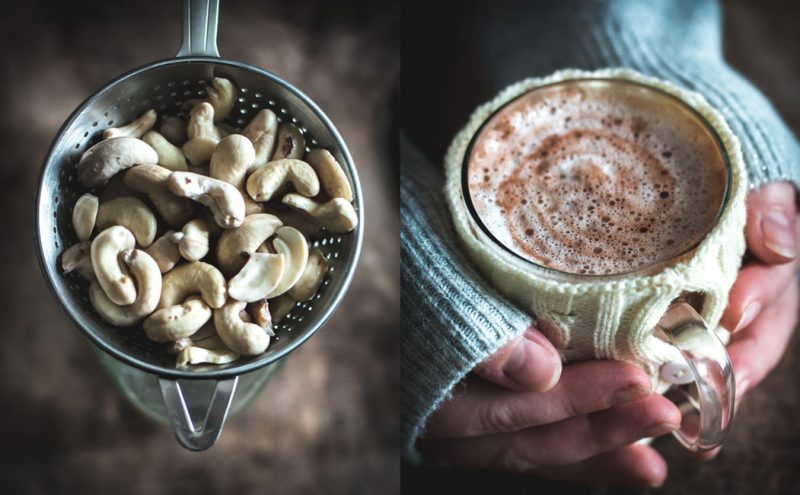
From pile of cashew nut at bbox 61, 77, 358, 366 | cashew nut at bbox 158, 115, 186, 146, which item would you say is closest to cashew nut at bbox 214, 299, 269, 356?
pile of cashew nut at bbox 61, 77, 358, 366

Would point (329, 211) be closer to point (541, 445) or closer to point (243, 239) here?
point (243, 239)

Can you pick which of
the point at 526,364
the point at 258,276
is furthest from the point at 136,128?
the point at 526,364

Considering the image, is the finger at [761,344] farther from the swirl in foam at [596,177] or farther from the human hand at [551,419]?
the swirl in foam at [596,177]

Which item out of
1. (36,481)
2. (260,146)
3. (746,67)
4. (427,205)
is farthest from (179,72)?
(746,67)

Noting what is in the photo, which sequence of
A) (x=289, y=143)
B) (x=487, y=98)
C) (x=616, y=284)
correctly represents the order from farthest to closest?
(x=487, y=98) → (x=289, y=143) → (x=616, y=284)

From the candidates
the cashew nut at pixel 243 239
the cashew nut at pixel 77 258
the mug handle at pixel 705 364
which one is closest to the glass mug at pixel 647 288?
the mug handle at pixel 705 364
